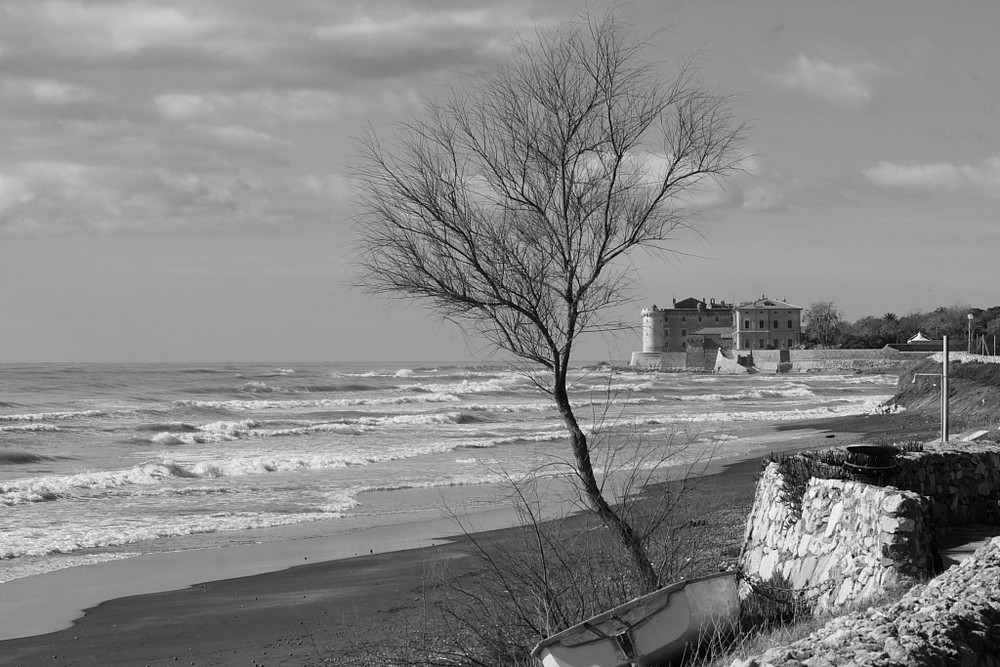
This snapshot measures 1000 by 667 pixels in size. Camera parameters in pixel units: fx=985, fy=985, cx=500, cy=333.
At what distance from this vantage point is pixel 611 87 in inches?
348

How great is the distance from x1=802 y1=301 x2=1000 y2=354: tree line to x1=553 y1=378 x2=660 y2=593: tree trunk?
11500 cm

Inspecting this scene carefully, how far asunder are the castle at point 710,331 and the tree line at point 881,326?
365 inches

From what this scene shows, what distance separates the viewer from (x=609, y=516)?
8.20m

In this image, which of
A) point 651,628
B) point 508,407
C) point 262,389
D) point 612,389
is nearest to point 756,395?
point 612,389

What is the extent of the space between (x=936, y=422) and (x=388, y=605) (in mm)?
26636

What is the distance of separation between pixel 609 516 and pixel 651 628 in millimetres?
1483

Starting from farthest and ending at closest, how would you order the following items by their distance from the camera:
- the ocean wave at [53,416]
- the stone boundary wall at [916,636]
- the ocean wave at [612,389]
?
the ocean wave at [53,416] < the ocean wave at [612,389] < the stone boundary wall at [916,636]

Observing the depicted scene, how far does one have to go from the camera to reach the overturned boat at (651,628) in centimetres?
638

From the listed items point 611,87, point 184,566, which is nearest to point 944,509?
point 611,87

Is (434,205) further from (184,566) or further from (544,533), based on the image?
(184,566)

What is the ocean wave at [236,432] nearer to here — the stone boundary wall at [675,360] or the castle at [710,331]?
the castle at [710,331]

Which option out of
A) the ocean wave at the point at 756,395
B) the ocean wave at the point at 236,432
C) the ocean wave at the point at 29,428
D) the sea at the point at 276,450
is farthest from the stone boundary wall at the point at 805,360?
the ocean wave at the point at 29,428

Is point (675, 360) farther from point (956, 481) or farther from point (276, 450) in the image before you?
point (956, 481)

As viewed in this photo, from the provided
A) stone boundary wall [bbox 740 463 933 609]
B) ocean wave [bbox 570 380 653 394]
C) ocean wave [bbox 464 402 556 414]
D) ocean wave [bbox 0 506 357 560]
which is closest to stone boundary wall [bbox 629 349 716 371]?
ocean wave [bbox 570 380 653 394]
